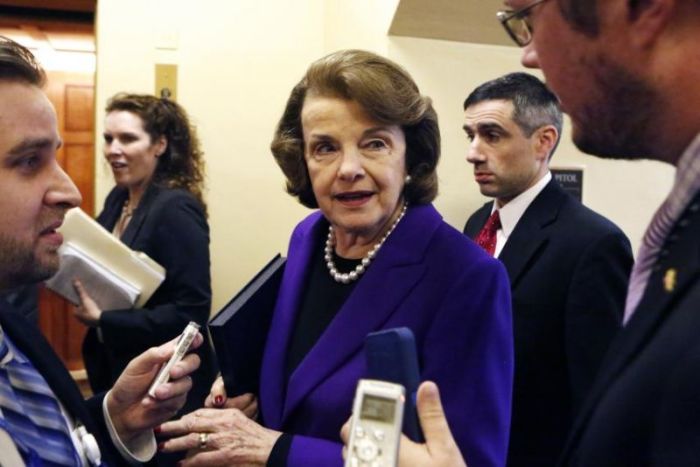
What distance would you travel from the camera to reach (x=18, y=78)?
1.19 metres

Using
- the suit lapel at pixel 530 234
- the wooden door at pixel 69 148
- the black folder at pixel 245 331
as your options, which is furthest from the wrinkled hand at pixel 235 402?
the wooden door at pixel 69 148

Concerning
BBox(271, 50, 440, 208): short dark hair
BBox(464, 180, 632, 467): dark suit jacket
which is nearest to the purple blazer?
BBox(271, 50, 440, 208): short dark hair

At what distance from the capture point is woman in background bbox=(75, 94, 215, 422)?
2262 mm

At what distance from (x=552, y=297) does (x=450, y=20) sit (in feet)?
4.28

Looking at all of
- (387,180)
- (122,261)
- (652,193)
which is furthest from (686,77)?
(652,193)

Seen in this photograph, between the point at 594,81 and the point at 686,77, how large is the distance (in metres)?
0.10

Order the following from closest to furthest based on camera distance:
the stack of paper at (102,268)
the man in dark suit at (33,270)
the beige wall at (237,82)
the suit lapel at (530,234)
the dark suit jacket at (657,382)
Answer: the dark suit jacket at (657,382) → the man in dark suit at (33,270) → the suit lapel at (530,234) → the stack of paper at (102,268) → the beige wall at (237,82)

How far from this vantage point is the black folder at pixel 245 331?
53.7 inches

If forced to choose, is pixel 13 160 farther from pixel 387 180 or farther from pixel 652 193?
pixel 652 193

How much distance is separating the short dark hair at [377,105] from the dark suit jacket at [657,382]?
2.60ft

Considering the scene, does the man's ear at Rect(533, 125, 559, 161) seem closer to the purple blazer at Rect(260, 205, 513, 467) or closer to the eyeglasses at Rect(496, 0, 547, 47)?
the purple blazer at Rect(260, 205, 513, 467)

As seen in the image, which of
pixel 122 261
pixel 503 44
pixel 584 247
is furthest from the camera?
pixel 503 44

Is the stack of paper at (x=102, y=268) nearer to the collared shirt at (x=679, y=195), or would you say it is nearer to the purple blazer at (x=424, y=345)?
the purple blazer at (x=424, y=345)

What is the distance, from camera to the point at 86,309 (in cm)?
225
